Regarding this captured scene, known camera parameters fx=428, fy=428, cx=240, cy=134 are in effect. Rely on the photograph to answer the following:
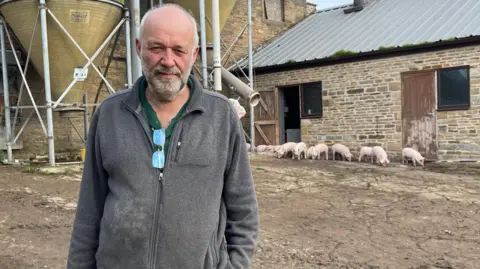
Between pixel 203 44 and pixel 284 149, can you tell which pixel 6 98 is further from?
pixel 284 149

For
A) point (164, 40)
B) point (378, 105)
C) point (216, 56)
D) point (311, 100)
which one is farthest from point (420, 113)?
point (164, 40)

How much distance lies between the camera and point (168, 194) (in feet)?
5.08

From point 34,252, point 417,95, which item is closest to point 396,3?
point 417,95

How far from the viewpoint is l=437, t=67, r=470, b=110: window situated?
10.3m

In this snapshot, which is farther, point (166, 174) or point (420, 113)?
point (420, 113)

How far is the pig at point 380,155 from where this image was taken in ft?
35.0

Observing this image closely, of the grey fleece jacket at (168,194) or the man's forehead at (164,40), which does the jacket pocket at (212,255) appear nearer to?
the grey fleece jacket at (168,194)

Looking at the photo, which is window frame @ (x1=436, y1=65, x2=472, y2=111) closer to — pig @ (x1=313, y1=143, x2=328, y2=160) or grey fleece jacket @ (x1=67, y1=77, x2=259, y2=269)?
pig @ (x1=313, y1=143, x2=328, y2=160)

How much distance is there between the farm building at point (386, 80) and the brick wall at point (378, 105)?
0.08ft

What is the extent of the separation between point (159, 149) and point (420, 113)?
34.8ft

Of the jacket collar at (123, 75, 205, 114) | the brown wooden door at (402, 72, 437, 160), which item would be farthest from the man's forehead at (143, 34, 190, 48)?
the brown wooden door at (402, 72, 437, 160)

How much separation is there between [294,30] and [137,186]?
15.7 meters

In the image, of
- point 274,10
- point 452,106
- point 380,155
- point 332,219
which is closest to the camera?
point 332,219

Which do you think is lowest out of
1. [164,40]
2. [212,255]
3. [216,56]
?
[212,255]
